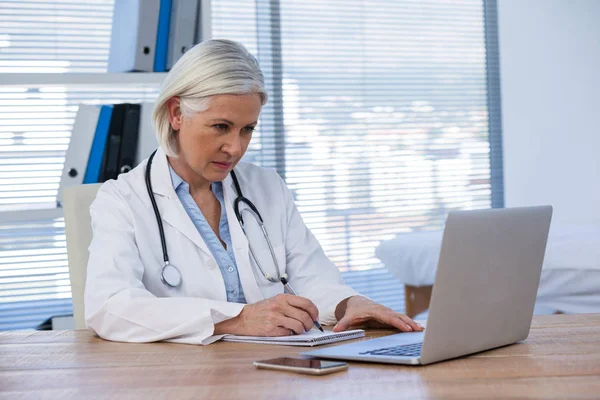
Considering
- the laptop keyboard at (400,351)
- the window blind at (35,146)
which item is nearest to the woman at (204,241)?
the laptop keyboard at (400,351)

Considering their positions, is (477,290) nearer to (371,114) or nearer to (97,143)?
(97,143)

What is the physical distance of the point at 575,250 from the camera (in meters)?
2.61

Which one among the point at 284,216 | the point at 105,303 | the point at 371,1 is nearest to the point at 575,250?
the point at 284,216

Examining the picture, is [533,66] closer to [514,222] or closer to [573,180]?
[573,180]

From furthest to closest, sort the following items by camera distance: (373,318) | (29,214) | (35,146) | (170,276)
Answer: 1. (35,146)
2. (29,214)
3. (170,276)
4. (373,318)

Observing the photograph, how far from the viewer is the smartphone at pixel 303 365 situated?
103 cm

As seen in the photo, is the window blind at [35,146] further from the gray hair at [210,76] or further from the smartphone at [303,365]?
the smartphone at [303,365]

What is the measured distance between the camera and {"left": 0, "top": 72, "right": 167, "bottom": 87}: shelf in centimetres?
221

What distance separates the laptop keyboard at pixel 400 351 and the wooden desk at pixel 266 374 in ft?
0.14

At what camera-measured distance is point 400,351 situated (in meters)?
1.14

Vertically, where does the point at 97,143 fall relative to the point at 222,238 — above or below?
above

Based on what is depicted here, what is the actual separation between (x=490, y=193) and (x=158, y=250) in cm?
303

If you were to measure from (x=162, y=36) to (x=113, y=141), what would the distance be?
1.15 ft

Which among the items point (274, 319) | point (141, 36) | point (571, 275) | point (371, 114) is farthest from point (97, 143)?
point (371, 114)
